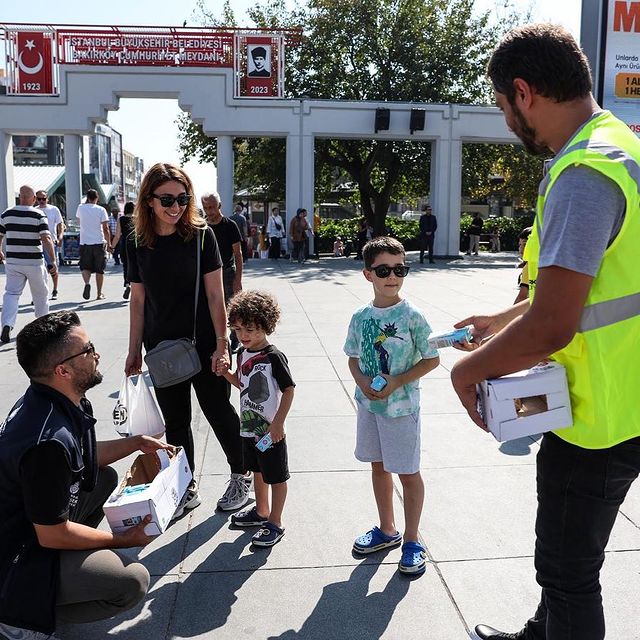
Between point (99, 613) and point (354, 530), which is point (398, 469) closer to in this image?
point (354, 530)

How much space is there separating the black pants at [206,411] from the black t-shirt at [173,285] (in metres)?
0.15

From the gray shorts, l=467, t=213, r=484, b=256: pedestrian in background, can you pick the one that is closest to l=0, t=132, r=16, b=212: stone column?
l=467, t=213, r=484, b=256: pedestrian in background

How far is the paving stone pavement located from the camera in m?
2.75

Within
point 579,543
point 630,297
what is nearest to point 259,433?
point 579,543

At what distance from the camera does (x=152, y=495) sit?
8.47ft

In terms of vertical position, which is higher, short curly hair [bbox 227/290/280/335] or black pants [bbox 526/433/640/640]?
short curly hair [bbox 227/290/280/335]

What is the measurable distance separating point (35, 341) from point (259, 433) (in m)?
1.31

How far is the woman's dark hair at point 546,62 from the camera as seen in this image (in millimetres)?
1707

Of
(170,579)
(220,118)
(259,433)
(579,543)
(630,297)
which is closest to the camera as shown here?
(630,297)

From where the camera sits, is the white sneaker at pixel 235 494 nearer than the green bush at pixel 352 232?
Yes

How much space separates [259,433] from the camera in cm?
348

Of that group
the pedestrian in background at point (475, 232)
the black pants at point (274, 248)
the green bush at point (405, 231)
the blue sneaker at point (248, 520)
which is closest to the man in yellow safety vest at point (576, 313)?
the blue sneaker at point (248, 520)

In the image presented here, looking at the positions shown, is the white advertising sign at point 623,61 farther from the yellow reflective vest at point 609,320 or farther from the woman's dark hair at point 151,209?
the yellow reflective vest at point 609,320

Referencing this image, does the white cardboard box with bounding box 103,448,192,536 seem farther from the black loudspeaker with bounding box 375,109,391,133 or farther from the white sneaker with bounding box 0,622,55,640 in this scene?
the black loudspeaker with bounding box 375,109,391,133
